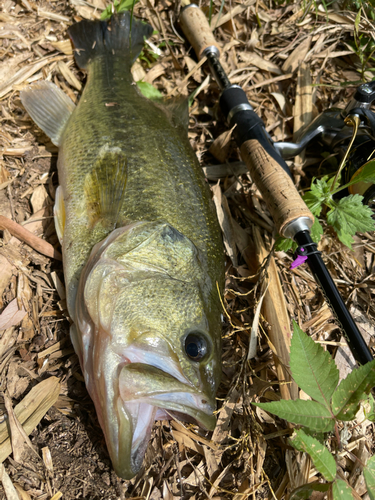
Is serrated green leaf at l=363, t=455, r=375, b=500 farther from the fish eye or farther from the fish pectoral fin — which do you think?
the fish pectoral fin

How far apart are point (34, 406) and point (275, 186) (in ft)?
7.07

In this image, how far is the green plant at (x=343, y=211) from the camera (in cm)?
272

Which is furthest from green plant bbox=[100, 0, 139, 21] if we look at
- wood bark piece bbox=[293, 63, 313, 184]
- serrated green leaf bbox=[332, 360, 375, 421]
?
serrated green leaf bbox=[332, 360, 375, 421]

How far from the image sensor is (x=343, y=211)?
285cm

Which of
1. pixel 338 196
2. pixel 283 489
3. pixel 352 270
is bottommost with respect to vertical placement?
pixel 283 489

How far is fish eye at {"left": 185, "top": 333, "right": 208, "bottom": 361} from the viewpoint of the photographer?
80.9 inches

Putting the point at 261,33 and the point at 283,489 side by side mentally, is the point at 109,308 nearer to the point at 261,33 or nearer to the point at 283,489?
the point at 283,489

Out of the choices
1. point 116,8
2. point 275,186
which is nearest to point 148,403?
point 275,186

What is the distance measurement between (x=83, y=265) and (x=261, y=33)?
324 centimetres

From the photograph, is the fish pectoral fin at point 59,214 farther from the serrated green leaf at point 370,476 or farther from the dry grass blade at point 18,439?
the serrated green leaf at point 370,476

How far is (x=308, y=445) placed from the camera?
1.82 metres

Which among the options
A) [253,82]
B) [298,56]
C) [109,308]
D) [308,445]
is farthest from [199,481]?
[298,56]

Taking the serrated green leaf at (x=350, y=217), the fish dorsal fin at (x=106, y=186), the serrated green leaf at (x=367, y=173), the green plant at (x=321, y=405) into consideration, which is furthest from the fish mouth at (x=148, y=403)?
the serrated green leaf at (x=367, y=173)

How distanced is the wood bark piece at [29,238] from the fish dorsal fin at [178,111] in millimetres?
1395
